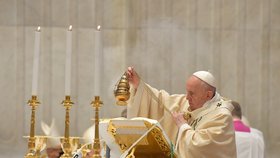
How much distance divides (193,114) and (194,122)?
7cm

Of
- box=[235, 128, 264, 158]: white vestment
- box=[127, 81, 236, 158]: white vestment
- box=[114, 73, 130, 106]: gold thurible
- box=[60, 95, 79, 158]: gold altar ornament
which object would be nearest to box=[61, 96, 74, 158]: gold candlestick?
box=[60, 95, 79, 158]: gold altar ornament

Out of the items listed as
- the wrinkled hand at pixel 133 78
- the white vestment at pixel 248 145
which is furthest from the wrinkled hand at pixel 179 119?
the white vestment at pixel 248 145

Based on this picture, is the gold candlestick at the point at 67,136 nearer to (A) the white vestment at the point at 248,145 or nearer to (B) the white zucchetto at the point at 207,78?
A: (B) the white zucchetto at the point at 207,78

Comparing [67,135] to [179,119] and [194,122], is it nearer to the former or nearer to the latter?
[179,119]

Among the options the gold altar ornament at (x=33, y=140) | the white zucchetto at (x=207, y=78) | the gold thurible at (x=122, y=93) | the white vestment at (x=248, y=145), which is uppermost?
the white zucchetto at (x=207, y=78)

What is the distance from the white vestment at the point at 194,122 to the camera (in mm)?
5750

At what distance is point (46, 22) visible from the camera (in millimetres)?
11039

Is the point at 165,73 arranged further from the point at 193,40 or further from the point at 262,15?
the point at 262,15

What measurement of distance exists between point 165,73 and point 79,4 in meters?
1.52

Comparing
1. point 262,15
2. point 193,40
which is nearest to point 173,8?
point 193,40

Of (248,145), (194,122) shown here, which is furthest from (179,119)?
(248,145)

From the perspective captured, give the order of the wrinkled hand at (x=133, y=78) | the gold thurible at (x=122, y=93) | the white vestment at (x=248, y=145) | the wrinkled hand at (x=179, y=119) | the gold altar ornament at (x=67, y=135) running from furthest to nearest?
the white vestment at (x=248, y=145) → the wrinkled hand at (x=133, y=78) → the wrinkled hand at (x=179, y=119) → the gold thurible at (x=122, y=93) → the gold altar ornament at (x=67, y=135)

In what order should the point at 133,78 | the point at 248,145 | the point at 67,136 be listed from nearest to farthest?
the point at 67,136
the point at 133,78
the point at 248,145

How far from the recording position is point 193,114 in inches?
246
